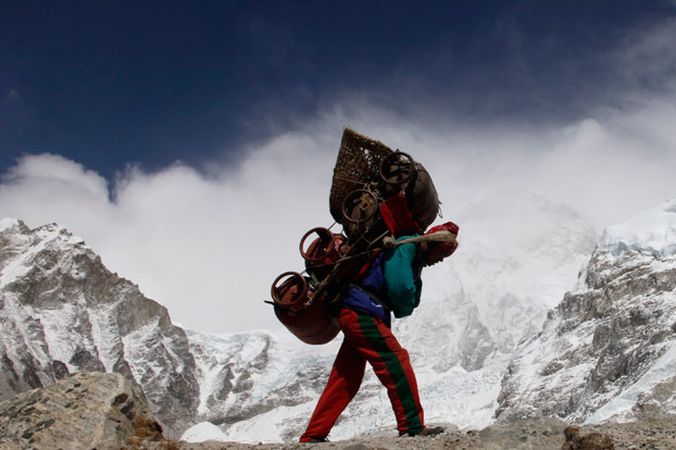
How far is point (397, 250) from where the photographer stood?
7.59 metres

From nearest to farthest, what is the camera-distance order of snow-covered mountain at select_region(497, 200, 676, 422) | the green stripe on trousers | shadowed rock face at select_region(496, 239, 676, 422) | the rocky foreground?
1. the rocky foreground
2. the green stripe on trousers
3. snow-covered mountain at select_region(497, 200, 676, 422)
4. shadowed rock face at select_region(496, 239, 676, 422)

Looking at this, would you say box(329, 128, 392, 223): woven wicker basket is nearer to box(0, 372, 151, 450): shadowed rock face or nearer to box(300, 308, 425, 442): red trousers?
box(300, 308, 425, 442): red trousers

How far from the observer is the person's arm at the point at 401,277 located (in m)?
7.44

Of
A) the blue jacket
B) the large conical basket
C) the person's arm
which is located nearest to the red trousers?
the blue jacket

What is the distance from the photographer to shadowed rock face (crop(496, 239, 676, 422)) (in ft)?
380

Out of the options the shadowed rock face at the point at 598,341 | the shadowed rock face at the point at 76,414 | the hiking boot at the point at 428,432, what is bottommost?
the hiking boot at the point at 428,432

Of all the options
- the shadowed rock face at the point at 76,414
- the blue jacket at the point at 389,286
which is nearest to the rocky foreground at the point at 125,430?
the shadowed rock face at the point at 76,414

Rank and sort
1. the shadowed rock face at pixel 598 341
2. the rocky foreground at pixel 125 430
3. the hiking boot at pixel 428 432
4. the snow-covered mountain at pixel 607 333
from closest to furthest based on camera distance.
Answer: the rocky foreground at pixel 125 430
the hiking boot at pixel 428 432
the snow-covered mountain at pixel 607 333
the shadowed rock face at pixel 598 341

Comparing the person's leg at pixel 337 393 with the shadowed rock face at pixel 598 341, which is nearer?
the person's leg at pixel 337 393

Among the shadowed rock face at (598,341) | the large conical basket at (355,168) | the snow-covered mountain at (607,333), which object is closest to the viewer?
the large conical basket at (355,168)

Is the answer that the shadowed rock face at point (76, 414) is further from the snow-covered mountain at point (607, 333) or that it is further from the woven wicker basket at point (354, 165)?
the snow-covered mountain at point (607, 333)

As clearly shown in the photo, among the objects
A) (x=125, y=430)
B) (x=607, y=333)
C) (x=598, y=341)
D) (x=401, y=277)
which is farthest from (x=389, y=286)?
(x=598, y=341)

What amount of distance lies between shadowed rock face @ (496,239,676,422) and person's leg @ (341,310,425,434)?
106040 mm

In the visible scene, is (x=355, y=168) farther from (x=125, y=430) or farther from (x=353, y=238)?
(x=125, y=430)
